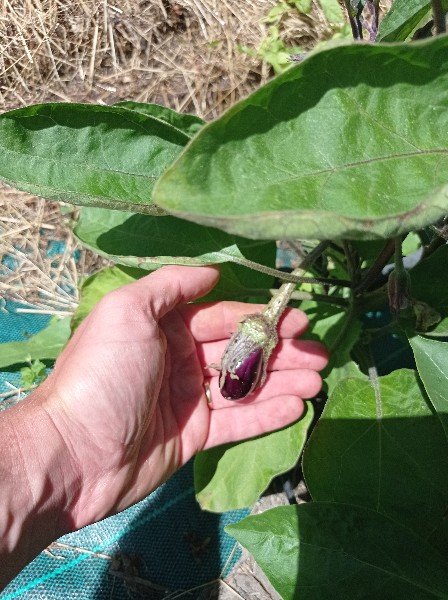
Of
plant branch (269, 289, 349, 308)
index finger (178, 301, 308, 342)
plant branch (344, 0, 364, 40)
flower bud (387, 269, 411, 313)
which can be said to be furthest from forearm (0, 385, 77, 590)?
plant branch (344, 0, 364, 40)

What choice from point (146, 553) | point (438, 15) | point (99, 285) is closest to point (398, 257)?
point (438, 15)

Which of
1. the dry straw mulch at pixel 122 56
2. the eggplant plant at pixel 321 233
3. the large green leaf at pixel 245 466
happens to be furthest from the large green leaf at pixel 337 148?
the dry straw mulch at pixel 122 56

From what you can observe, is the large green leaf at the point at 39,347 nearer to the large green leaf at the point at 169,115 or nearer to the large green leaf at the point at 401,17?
the large green leaf at the point at 169,115

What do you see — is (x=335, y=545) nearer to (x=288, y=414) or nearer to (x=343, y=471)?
(x=343, y=471)

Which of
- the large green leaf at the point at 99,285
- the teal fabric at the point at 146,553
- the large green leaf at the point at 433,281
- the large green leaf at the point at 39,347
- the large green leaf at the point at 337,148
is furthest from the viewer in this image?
the large green leaf at the point at 39,347

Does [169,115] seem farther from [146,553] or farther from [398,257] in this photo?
Answer: [146,553]

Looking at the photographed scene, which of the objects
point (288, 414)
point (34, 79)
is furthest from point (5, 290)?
point (288, 414)

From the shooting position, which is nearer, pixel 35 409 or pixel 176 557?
pixel 35 409
